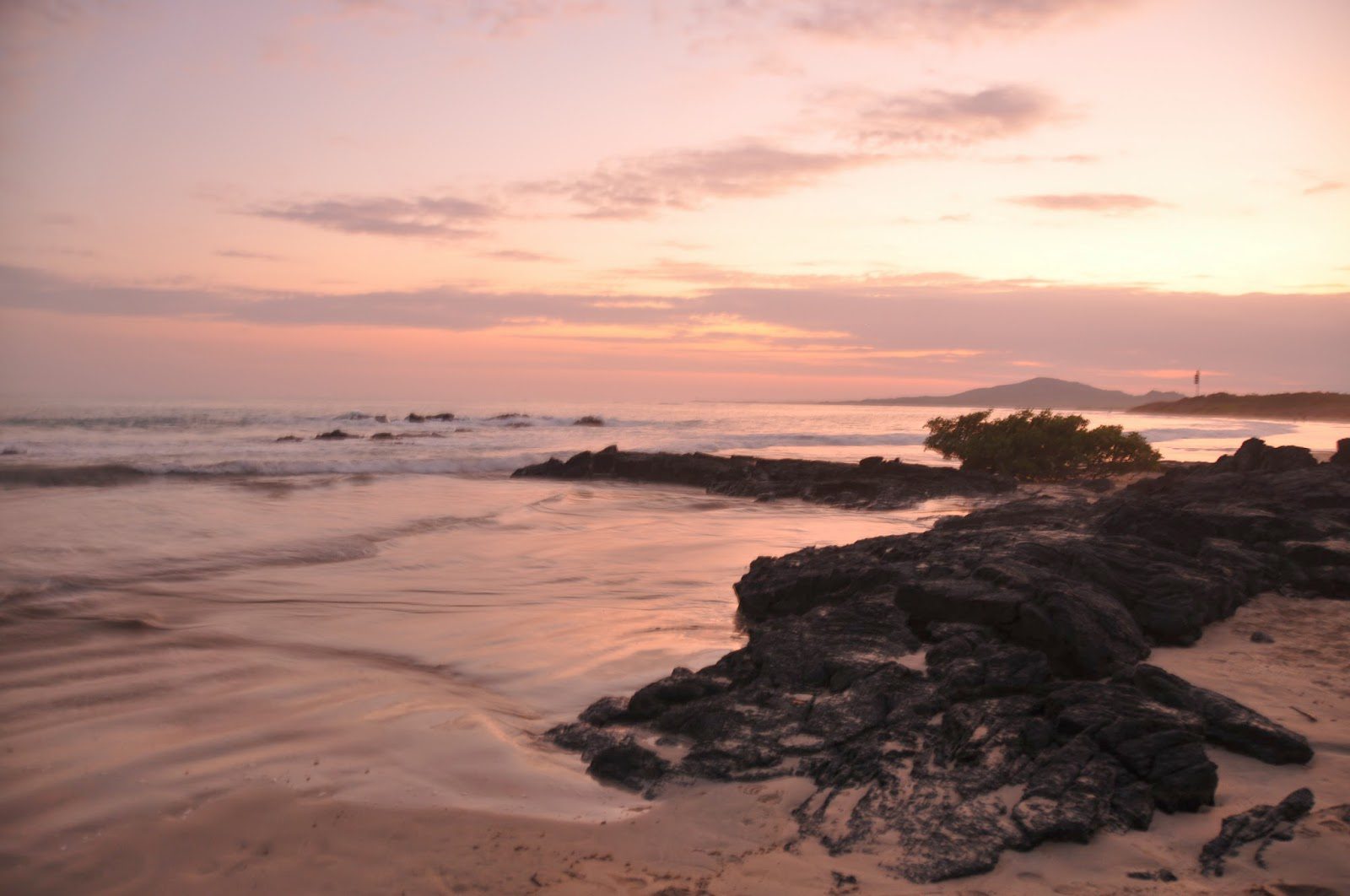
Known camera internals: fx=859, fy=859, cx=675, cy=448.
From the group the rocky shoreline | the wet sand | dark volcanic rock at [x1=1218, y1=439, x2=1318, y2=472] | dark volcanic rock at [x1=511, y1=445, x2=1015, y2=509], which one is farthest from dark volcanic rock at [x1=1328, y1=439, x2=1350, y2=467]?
the wet sand

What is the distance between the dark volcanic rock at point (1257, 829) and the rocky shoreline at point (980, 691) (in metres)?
0.22

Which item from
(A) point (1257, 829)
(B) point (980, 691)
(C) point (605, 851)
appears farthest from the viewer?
(B) point (980, 691)

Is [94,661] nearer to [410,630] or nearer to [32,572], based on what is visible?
[410,630]

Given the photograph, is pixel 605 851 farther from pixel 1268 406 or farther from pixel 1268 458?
pixel 1268 406

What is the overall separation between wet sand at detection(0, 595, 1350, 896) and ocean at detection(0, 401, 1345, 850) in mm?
200

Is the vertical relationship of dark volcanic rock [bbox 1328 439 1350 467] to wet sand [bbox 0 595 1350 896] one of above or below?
above

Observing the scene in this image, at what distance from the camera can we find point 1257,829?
3768 millimetres

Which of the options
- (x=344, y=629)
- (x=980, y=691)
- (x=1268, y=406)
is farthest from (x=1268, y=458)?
(x=1268, y=406)

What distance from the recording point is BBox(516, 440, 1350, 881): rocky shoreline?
13.5 ft

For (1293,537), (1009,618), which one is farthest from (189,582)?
(1293,537)

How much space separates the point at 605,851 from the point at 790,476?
62.7 feet

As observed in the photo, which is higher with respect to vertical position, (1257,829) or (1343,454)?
(1343,454)

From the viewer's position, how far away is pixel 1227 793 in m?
4.14

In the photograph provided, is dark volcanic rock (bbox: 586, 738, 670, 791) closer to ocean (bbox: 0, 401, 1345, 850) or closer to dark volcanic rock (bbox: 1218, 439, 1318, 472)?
ocean (bbox: 0, 401, 1345, 850)
